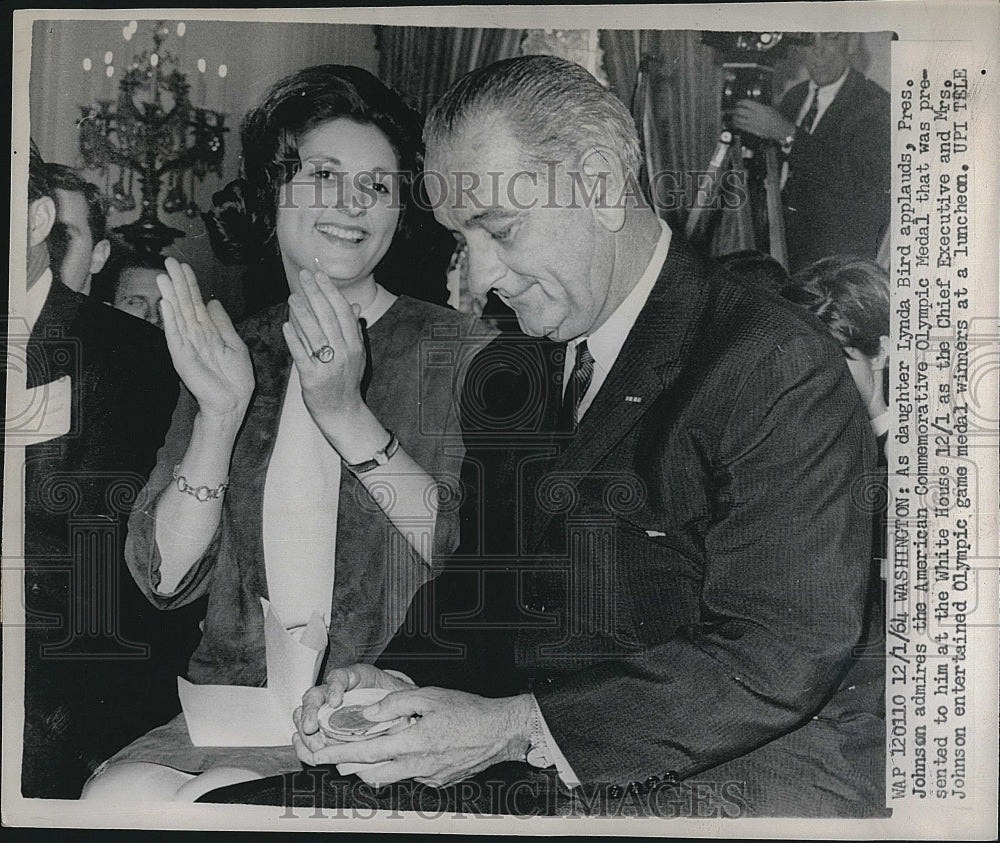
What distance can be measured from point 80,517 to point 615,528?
0.98m

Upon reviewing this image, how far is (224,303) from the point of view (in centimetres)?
179

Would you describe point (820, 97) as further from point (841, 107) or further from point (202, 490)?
point (202, 490)

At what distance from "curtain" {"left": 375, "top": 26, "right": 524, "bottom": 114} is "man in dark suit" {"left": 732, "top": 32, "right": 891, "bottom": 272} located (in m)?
0.45

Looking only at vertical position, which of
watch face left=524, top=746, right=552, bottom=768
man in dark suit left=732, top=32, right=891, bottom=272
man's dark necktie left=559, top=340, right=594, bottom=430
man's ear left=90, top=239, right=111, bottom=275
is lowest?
watch face left=524, top=746, right=552, bottom=768

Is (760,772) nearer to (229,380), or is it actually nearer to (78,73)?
(229,380)

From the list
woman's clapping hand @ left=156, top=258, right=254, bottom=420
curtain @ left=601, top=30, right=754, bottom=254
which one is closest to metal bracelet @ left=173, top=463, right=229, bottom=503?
woman's clapping hand @ left=156, top=258, right=254, bottom=420

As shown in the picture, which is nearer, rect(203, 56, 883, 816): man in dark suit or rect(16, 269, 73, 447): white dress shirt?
rect(203, 56, 883, 816): man in dark suit

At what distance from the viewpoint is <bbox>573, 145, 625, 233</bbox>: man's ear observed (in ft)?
5.68

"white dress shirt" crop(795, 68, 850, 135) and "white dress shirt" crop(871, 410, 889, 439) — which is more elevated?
"white dress shirt" crop(795, 68, 850, 135)

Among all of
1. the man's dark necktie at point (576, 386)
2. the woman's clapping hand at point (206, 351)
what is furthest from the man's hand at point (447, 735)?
the woman's clapping hand at point (206, 351)

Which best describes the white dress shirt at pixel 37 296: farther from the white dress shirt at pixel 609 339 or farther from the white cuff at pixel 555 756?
the white cuff at pixel 555 756

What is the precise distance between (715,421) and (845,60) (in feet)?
2.31

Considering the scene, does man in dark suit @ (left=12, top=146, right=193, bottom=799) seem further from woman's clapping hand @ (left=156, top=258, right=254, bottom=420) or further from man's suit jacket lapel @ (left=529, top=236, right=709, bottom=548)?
man's suit jacket lapel @ (left=529, top=236, right=709, bottom=548)

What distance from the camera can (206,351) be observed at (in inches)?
70.3
